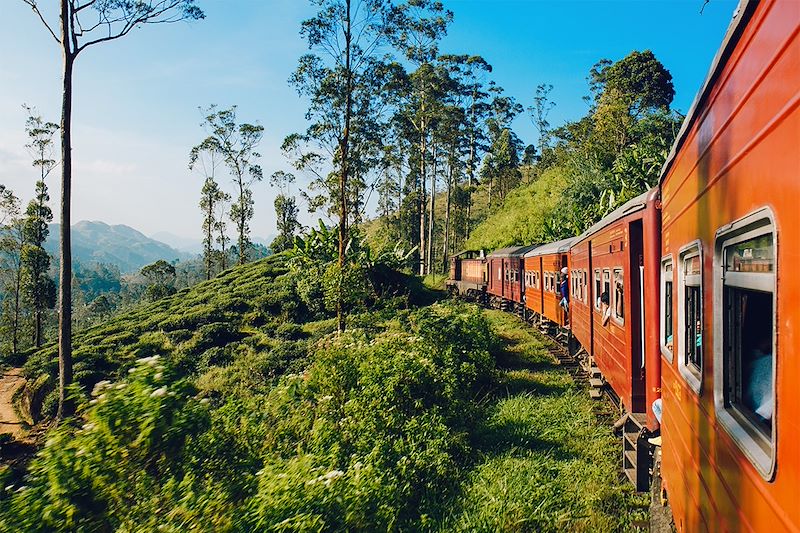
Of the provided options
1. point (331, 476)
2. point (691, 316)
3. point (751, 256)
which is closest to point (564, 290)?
point (331, 476)

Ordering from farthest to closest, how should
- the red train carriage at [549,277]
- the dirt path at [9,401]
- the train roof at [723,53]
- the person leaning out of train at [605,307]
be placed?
the dirt path at [9,401], the red train carriage at [549,277], the person leaning out of train at [605,307], the train roof at [723,53]

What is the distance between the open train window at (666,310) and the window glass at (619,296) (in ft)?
6.38

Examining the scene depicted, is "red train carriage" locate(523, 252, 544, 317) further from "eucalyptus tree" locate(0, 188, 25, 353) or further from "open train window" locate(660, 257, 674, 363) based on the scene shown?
"eucalyptus tree" locate(0, 188, 25, 353)

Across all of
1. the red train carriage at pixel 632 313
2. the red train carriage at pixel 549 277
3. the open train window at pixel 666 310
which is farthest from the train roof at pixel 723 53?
the red train carriage at pixel 549 277

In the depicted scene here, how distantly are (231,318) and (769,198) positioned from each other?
30.6 meters

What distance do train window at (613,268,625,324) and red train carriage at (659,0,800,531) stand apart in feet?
10.8

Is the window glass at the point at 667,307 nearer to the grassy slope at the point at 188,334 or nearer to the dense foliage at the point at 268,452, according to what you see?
the dense foliage at the point at 268,452

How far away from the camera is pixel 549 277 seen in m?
15.3

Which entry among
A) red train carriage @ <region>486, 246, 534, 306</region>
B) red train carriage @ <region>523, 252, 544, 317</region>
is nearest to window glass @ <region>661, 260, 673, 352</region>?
red train carriage @ <region>523, 252, 544, 317</region>

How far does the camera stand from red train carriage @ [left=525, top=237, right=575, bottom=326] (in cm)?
1374

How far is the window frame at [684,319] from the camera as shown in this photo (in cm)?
282

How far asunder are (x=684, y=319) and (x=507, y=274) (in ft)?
68.0

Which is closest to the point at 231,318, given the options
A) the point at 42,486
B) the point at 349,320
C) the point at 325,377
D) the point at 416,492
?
the point at 349,320

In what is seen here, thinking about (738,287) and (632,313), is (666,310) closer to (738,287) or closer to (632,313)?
(632,313)
